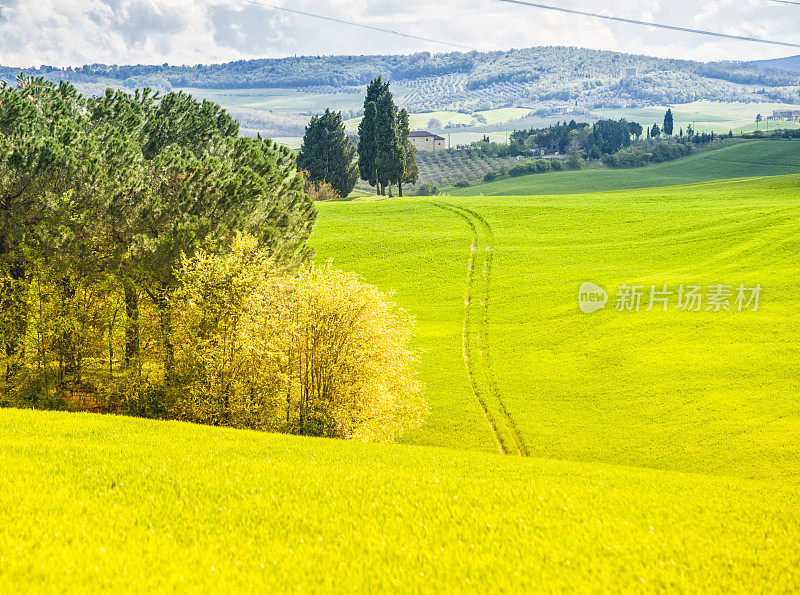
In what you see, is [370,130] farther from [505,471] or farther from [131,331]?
[505,471]

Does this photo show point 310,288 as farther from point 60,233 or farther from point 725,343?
point 725,343

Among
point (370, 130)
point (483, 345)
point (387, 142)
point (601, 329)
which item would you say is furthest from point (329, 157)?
point (601, 329)

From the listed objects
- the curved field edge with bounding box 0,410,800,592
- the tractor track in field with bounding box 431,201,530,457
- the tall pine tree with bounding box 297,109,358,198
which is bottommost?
the tractor track in field with bounding box 431,201,530,457

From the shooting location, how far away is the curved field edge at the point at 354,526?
10.5 m

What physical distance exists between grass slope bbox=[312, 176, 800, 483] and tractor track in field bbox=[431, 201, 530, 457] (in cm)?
17

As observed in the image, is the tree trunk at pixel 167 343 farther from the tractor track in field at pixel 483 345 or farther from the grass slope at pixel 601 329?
the tractor track in field at pixel 483 345

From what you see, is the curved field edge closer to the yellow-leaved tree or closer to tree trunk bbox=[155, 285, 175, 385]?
the yellow-leaved tree

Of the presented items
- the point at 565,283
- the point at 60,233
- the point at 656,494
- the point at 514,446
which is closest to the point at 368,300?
the point at 514,446

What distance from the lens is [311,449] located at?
21.8m

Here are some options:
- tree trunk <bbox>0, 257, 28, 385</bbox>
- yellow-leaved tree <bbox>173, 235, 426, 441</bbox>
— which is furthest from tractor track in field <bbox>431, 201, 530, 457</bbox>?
tree trunk <bbox>0, 257, 28, 385</bbox>

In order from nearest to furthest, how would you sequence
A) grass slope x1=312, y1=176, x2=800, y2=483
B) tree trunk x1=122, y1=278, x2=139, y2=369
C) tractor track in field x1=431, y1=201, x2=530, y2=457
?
tree trunk x1=122, y1=278, x2=139, y2=369
grass slope x1=312, y1=176, x2=800, y2=483
tractor track in field x1=431, y1=201, x2=530, y2=457

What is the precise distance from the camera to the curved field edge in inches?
412

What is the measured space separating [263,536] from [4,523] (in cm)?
465

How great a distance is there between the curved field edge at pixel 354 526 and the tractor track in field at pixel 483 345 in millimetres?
21820
